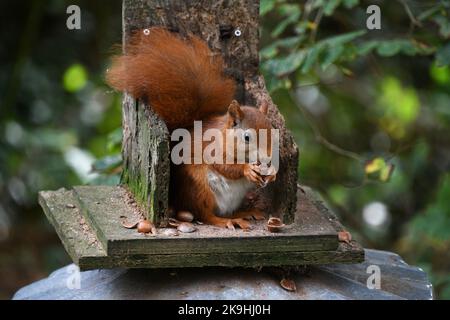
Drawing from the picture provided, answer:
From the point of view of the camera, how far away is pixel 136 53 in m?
3.25

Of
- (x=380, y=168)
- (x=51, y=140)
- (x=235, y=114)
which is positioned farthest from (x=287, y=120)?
(x=235, y=114)

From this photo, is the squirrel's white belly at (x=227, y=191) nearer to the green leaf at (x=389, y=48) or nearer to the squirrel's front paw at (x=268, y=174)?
the squirrel's front paw at (x=268, y=174)

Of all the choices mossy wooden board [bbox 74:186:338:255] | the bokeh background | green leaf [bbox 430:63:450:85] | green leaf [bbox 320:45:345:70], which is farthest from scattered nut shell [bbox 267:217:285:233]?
green leaf [bbox 430:63:450:85]

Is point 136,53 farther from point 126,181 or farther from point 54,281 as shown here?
point 54,281

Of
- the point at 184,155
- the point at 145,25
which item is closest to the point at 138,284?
the point at 184,155

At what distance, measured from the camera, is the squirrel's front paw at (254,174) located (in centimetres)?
294

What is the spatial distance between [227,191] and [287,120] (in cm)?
313

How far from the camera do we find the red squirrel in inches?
119

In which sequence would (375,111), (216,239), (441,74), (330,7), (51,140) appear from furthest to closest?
(375,111)
(51,140)
(441,74)
(330,7)
(216,239)

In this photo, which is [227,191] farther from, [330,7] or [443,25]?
[443,25]

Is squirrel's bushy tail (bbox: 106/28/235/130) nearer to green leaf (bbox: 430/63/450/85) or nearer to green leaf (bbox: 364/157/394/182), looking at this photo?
green leaf (bbox: 364/157/394/182)

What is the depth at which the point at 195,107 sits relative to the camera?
3.18 m

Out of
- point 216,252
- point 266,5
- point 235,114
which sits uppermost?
point 266,5
